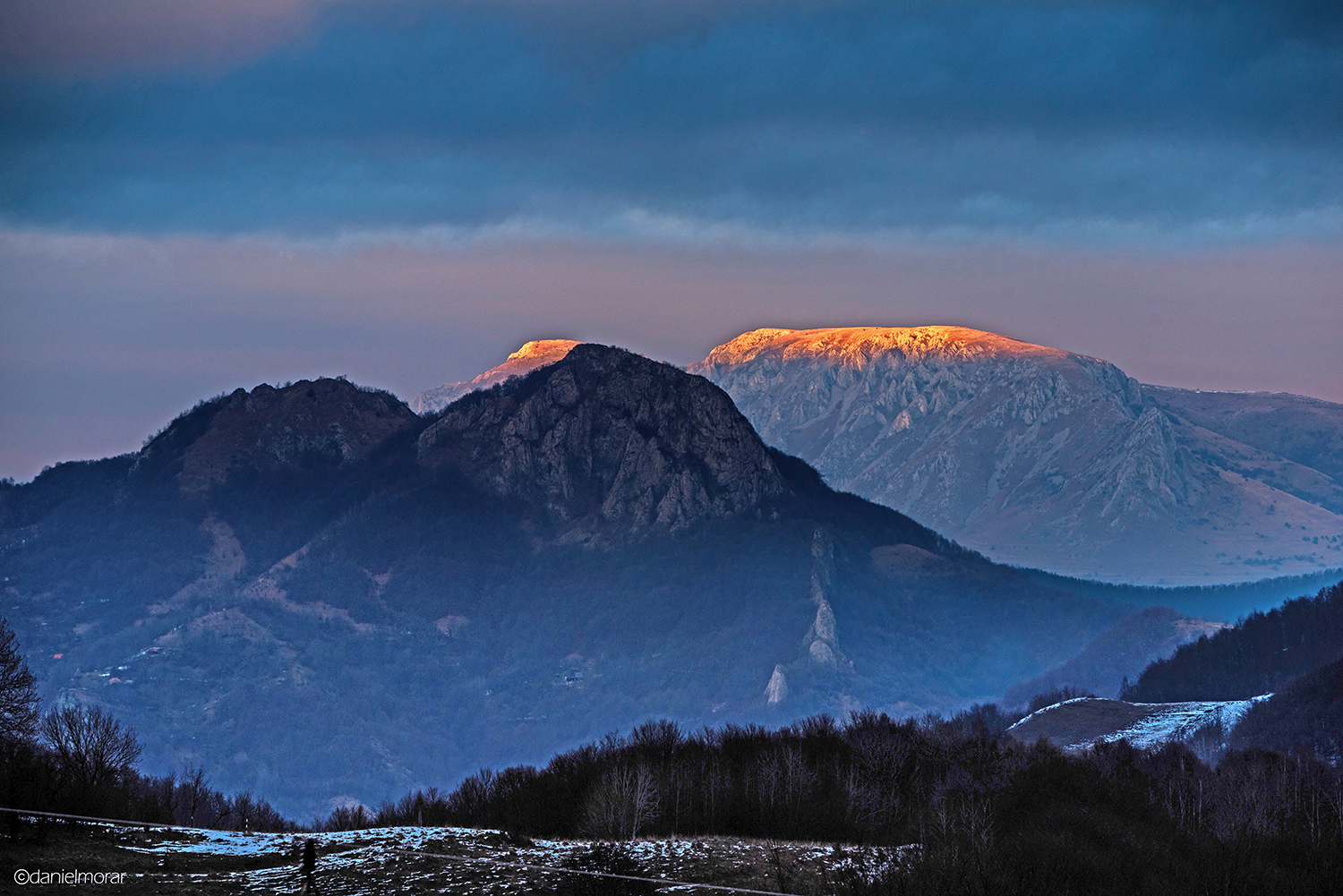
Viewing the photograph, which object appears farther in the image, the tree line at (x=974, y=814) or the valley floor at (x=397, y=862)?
the tree line at (x=974, y=814)

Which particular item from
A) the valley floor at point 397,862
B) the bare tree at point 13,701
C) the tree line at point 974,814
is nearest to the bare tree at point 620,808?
the tree line at point 974,814

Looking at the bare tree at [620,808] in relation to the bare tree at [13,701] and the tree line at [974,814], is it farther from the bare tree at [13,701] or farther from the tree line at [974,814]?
the bare tree at [13,701]

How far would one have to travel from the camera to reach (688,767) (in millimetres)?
197000

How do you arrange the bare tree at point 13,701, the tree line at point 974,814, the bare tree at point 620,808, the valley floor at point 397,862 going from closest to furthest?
the valley floor at point 397,862, the bare tree at point 13,701, the tree line at point 974,814, the bare tree at point 620,808

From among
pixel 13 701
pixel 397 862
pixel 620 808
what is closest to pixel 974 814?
pixel 620 808

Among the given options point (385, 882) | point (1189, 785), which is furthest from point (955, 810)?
point (385, 882)

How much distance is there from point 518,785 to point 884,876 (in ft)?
338

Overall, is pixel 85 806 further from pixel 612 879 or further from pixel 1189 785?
pixel 1189 785

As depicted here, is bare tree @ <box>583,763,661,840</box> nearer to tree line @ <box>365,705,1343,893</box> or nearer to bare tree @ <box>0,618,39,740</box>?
tree line @ <box>365,705,1343,893</box>

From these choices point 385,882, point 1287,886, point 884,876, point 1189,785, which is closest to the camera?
point 385,882

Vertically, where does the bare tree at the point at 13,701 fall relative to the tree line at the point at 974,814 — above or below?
above

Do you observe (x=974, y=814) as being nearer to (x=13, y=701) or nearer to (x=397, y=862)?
(x=397, y=862)

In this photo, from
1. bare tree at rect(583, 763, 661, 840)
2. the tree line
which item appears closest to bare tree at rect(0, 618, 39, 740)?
the tree line

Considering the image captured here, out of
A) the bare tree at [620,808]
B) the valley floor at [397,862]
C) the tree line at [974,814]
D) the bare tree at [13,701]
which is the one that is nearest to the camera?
the valley floor at [397,862]
